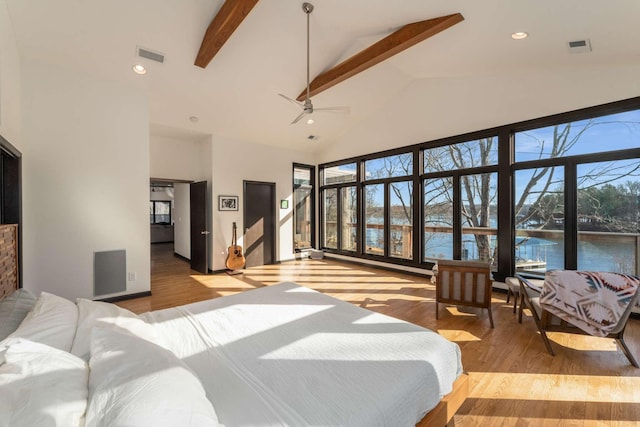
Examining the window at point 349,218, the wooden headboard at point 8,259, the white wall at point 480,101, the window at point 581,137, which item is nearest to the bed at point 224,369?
the wooden headboard at point 8,259

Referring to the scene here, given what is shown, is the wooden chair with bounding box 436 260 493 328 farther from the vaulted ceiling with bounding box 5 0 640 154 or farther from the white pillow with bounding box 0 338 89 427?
the white pillow with bounding box 0 338 89 427

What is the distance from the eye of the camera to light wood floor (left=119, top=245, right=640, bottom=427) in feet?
6.17

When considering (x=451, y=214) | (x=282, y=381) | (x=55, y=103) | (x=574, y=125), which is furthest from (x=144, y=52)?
(x=574, y=125)

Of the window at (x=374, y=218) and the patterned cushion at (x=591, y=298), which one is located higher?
the window at (x=374, y=218)

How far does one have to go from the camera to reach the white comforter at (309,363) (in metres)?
1.14

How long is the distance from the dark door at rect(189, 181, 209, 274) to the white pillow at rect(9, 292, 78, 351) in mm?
4336

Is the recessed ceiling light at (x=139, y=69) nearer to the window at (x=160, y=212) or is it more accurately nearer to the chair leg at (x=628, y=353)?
the chair leg at (x=628, y=353)

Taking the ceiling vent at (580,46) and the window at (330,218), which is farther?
the window at (330,218)

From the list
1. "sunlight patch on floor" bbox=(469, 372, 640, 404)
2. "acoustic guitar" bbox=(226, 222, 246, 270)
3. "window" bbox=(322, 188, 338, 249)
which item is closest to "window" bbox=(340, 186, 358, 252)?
"window" bbox=(322, 188, 338, 249)

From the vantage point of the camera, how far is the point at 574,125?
12.7 ft

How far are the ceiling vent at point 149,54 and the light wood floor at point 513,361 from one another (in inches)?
132

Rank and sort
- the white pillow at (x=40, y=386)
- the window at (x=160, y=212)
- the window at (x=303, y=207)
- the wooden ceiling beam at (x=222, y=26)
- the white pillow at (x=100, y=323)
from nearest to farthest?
the white pillow at (x=40, y=386), the white pillow at (x=100, y=323), the wooden ceiling beam at (x=222, y=26), the window at (x=303, y=207), the window at (x=160, y=212)

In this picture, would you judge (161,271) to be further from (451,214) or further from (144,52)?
(451,214)

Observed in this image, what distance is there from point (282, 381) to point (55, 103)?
4.54m
